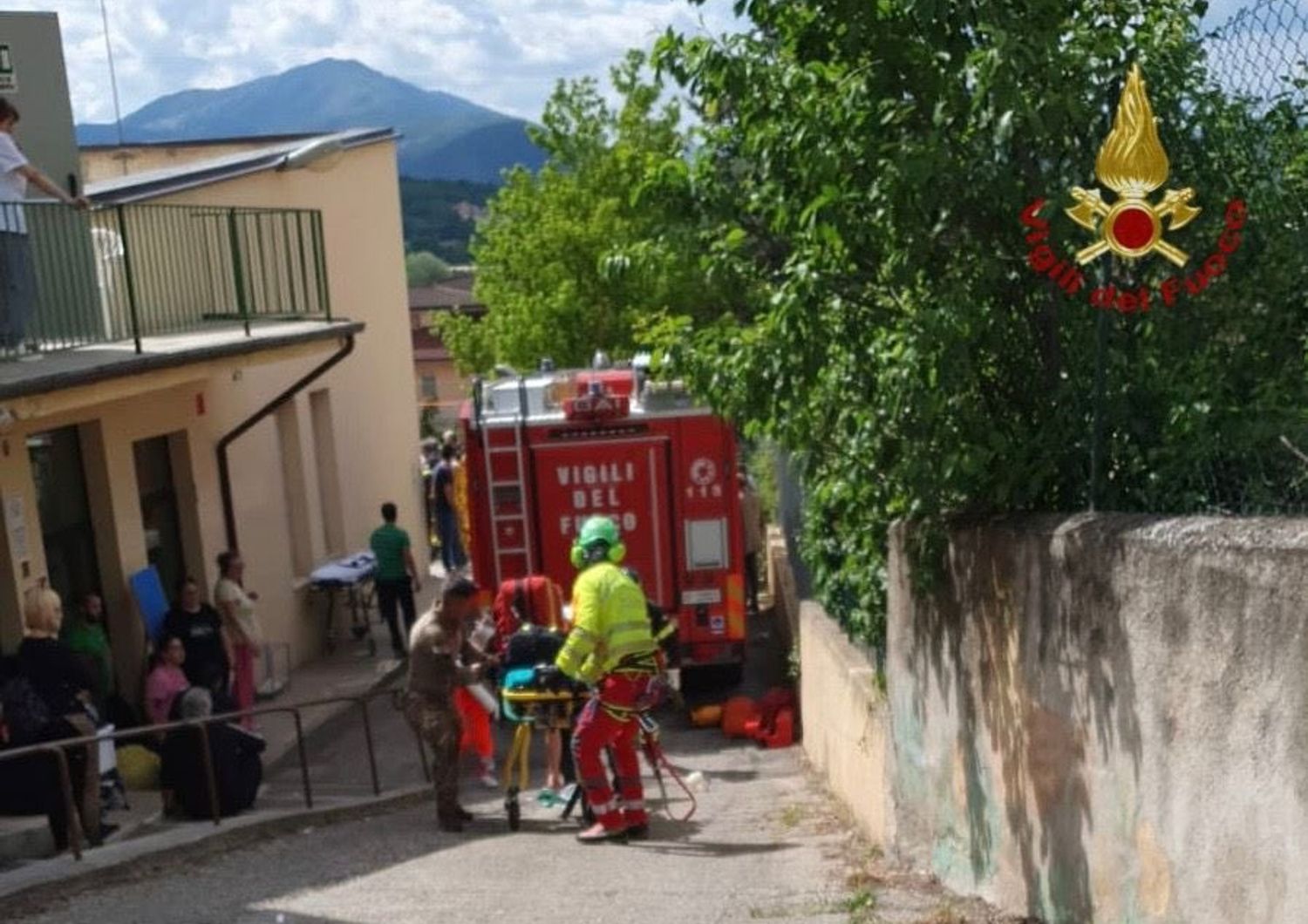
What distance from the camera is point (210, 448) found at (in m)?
17.1

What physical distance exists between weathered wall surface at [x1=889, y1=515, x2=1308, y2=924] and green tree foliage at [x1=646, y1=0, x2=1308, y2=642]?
0.37 m

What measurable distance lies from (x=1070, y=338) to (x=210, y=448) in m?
11.1

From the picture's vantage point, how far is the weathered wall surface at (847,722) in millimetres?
9477

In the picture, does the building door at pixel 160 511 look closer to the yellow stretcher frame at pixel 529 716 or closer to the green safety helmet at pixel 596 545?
the yellow stretcher frame at pixel 529 716

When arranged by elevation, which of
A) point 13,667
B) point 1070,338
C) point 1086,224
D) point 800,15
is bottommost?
point 13,667

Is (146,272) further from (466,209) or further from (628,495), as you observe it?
(466,209)

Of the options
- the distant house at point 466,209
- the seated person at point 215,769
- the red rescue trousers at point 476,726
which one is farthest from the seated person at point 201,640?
the distant house at point 466,209

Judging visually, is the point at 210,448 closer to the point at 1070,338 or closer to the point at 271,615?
the point at 271,615

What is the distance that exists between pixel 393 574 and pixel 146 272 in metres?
4.73

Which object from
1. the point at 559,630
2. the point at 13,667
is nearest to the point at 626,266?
the point at 13,667

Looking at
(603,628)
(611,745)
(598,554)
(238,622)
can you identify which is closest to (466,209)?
(238,622)

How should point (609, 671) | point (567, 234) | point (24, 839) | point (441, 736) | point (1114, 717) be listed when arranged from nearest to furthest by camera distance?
point (1114, 717)
point (24, 839)
point (609, 671)
point (441, 736)
point (567, 234)

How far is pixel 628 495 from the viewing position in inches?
622

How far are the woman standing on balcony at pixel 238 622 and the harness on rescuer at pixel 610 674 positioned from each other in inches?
200
